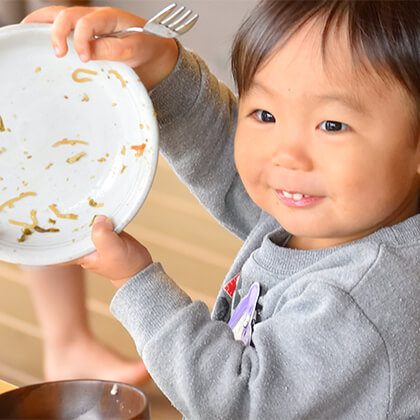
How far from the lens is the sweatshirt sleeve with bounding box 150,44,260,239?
112 cm

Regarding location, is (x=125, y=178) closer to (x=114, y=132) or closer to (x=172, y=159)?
(x=114, y=132)

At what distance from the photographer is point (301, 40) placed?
0.91 meters

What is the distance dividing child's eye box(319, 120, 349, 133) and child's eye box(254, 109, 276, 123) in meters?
0.09

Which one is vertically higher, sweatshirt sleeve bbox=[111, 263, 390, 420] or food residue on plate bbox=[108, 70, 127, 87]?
food residue on plate bbox=[108, 70, 127, 87]

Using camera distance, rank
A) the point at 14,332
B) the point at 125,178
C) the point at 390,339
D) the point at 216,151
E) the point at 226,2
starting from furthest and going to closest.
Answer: the point at 226,2
the point at 14,332
the point at 216,151
the point at 125,178
the point at 390,339

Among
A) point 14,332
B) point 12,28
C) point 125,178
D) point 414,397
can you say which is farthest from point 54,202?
point 14,332

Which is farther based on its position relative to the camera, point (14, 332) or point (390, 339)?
point (14, 332)

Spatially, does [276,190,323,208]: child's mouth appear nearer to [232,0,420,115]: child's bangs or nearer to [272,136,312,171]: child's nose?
[272,136,312,171]: child's nose

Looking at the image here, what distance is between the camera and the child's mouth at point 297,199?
3.05 feet

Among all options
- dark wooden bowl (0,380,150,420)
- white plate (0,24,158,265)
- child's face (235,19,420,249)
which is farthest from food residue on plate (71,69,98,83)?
dark wooden bowl (0,380,150,420)

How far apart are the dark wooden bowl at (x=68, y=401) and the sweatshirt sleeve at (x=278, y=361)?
0.19 metres

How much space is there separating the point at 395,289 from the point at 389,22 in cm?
31

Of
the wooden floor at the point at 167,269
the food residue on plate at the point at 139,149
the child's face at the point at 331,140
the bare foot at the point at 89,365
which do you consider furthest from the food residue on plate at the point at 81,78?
the wooden floor at the point at 167,269

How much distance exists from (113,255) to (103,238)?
0.02 meters
